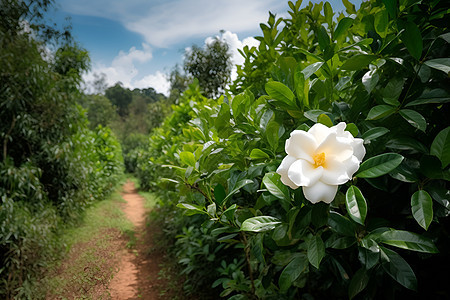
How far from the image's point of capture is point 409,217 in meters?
0.73

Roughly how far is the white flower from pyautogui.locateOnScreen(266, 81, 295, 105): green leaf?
0.18m

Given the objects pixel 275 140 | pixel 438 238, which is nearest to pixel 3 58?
pixel 275 140

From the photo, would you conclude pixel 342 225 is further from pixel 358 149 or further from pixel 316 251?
pixel 358 149

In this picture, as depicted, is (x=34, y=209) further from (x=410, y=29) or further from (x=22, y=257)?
(x=410, y=29)

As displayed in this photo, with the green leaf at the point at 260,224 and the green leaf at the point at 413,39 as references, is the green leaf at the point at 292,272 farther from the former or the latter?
the green leaf at the point at 413,39

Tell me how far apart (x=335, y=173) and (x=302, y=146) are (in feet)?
0.24

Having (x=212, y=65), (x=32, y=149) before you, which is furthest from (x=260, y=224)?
(x=212, y=65)

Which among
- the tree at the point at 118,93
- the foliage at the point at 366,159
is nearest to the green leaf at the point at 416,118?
the foliage at the point at 366,159

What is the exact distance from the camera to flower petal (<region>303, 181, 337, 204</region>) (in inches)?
17.9

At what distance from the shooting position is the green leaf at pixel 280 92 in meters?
0.62

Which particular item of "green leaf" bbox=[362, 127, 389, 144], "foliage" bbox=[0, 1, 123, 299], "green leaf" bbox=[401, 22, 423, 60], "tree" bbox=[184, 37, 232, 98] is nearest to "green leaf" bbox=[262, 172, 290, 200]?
"green leaf" bbox=[362, 127, 389, 144]

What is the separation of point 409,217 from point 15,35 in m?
3.05

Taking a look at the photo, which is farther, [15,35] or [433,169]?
[15,35]

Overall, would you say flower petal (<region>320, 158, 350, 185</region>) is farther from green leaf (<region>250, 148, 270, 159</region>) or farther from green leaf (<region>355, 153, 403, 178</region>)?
green leaf (<region>250, 148, 270, 159</region>)
